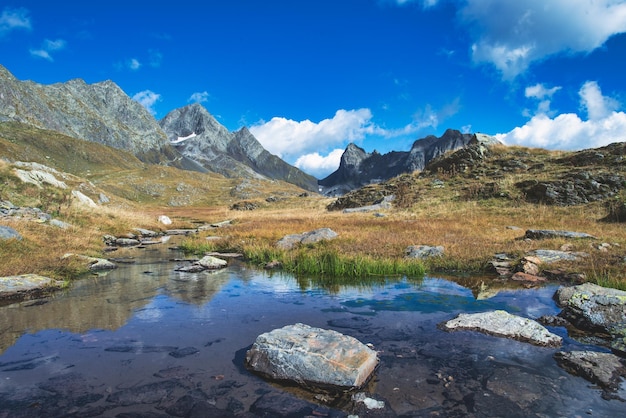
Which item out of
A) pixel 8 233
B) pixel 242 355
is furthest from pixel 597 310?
pixel 8 233

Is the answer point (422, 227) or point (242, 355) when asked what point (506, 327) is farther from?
point (422, 227)

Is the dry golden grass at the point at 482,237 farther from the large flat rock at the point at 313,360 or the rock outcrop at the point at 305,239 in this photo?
the large flat rock at the point at 313,360

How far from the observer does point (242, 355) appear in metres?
8.06

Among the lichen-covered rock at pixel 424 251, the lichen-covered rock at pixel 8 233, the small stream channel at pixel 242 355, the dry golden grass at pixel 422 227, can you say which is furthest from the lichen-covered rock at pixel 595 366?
the lichen-covered rock at pixel 8 233

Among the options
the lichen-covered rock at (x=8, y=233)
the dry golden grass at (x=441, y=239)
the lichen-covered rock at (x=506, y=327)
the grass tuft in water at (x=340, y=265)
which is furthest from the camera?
the lichen-covered rock at (x=8, y=233)

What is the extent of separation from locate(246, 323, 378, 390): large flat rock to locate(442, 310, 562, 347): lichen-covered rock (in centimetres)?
345

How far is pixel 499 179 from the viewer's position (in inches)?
1732

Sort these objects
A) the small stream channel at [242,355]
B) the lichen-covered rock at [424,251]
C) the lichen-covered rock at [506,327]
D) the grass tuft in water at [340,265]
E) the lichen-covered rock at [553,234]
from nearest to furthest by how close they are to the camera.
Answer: the small stream channel at [242,355]
the lichen-covered rock at [506,327]
the grass tuft in water at [340,265]
the lichen-covered rock at [424,251]
the lichen-covered rock at [553,234]

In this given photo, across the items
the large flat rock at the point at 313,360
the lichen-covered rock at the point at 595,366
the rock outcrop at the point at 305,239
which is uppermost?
the rock outcrop at the point at 305,239

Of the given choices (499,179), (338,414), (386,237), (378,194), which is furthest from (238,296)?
(378,194)

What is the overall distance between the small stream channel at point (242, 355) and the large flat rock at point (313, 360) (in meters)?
0.26

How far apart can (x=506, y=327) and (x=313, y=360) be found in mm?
5421

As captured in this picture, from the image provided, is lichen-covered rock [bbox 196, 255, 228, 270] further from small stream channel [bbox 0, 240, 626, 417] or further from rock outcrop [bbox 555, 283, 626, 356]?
rock outcrop [bbox 555, 283, 626, 356]

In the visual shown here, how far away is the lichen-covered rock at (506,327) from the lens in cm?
847
